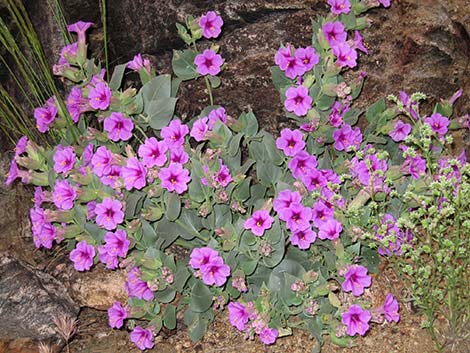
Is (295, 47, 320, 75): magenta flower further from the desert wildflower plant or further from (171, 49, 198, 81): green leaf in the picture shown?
(171, 49, 198, 81): green leaf

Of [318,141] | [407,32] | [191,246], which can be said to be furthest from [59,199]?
[407,32]

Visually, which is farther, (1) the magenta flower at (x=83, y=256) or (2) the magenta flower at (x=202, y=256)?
(1) the magenta flower at (x=83, y=256)

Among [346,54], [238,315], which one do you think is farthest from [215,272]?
[346,54]

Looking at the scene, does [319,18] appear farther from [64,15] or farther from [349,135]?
[64,15]

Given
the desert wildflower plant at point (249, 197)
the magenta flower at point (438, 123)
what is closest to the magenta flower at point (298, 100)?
the desert wildflower plant at point (249, 197)

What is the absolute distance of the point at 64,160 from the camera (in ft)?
8.28

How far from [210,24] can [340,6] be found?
47cm

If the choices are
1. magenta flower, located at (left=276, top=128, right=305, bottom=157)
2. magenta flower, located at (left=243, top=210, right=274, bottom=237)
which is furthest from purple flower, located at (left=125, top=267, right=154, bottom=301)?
magenta flower, located at (left=276, top=128, right=305, bottom=157)

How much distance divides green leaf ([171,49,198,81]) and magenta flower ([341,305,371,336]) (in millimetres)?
1018

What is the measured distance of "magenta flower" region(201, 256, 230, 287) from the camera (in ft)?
7.66

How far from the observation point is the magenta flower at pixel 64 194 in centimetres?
247

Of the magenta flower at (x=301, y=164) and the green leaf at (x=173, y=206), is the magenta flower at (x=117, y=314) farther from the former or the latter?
the magenta flower at (x=301, y=164)

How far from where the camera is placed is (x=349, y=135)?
261 cm

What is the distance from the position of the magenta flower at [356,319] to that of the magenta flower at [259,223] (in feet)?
1.24
